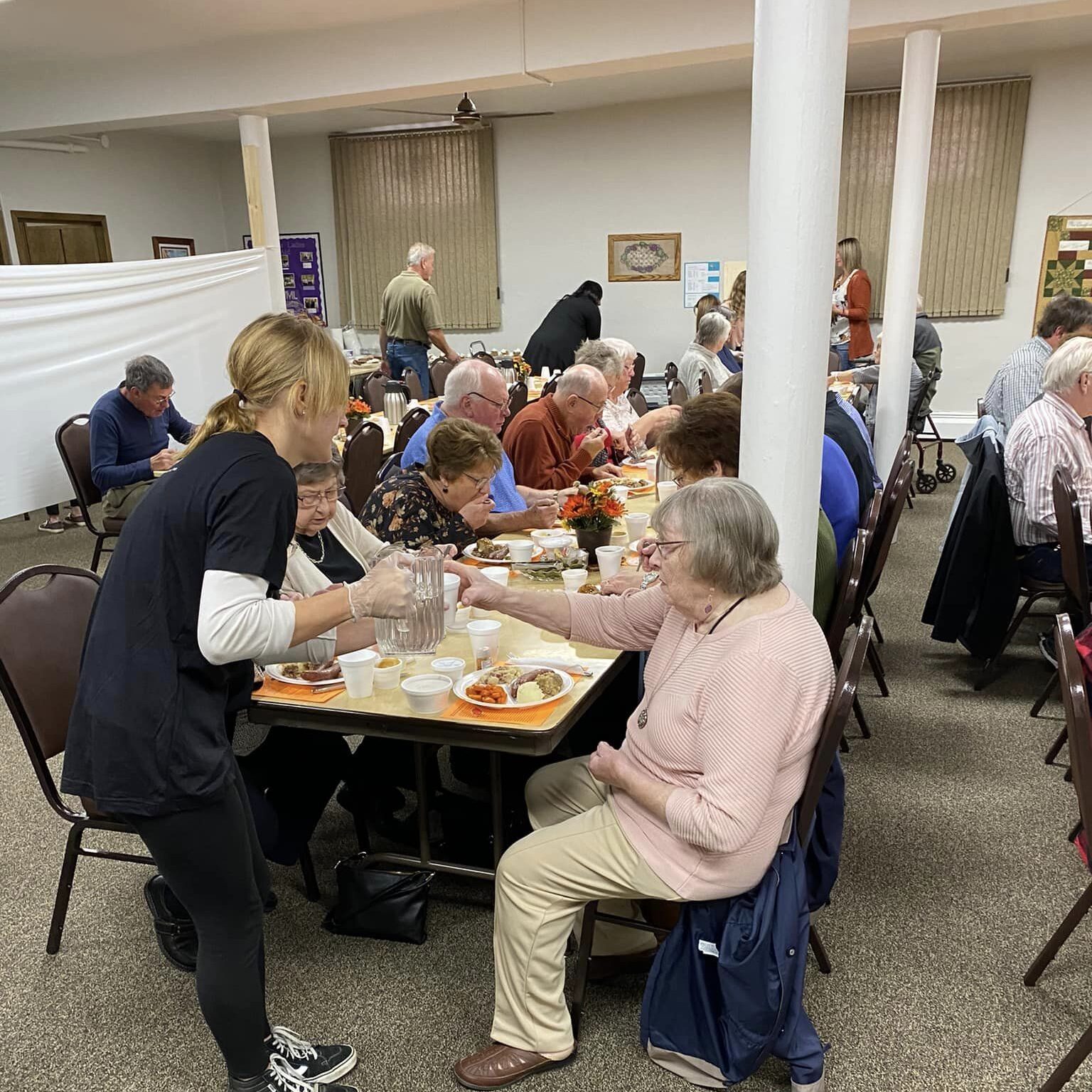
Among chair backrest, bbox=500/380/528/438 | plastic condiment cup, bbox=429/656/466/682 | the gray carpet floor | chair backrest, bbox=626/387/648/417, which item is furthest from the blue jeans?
plastic condiment cup, bbox=429/656/466/682

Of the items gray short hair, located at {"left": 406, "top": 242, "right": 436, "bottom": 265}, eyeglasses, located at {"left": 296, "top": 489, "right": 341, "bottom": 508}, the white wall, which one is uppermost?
the white wall

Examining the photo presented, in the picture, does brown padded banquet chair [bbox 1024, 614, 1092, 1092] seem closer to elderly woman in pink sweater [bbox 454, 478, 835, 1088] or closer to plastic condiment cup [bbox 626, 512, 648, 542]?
elderly woman in pink sweater [bbox 454, 478, 835, 1088]

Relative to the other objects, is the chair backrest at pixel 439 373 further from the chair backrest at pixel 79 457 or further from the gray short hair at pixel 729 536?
the gray short hair at pixel 729 536

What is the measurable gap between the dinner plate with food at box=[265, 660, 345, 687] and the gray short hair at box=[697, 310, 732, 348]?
4386 millimetres

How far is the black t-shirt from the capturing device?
1.41m

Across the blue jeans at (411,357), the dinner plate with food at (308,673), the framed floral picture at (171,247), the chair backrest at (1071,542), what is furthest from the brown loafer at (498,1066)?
the framed floral picture at (171,247)

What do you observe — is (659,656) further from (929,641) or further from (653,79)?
(653,79)

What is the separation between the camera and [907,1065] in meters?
1.91

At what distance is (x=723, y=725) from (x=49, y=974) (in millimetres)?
1767

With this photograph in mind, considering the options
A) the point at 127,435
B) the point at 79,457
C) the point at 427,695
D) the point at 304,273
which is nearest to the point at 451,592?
the point at 427,695

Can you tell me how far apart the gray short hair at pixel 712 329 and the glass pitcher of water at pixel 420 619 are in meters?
4.27

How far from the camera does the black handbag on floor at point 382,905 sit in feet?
7.54

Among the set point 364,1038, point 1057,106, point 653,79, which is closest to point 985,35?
point 1057,106

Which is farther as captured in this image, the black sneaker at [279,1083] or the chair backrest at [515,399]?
the chair backrest at [515,399]
